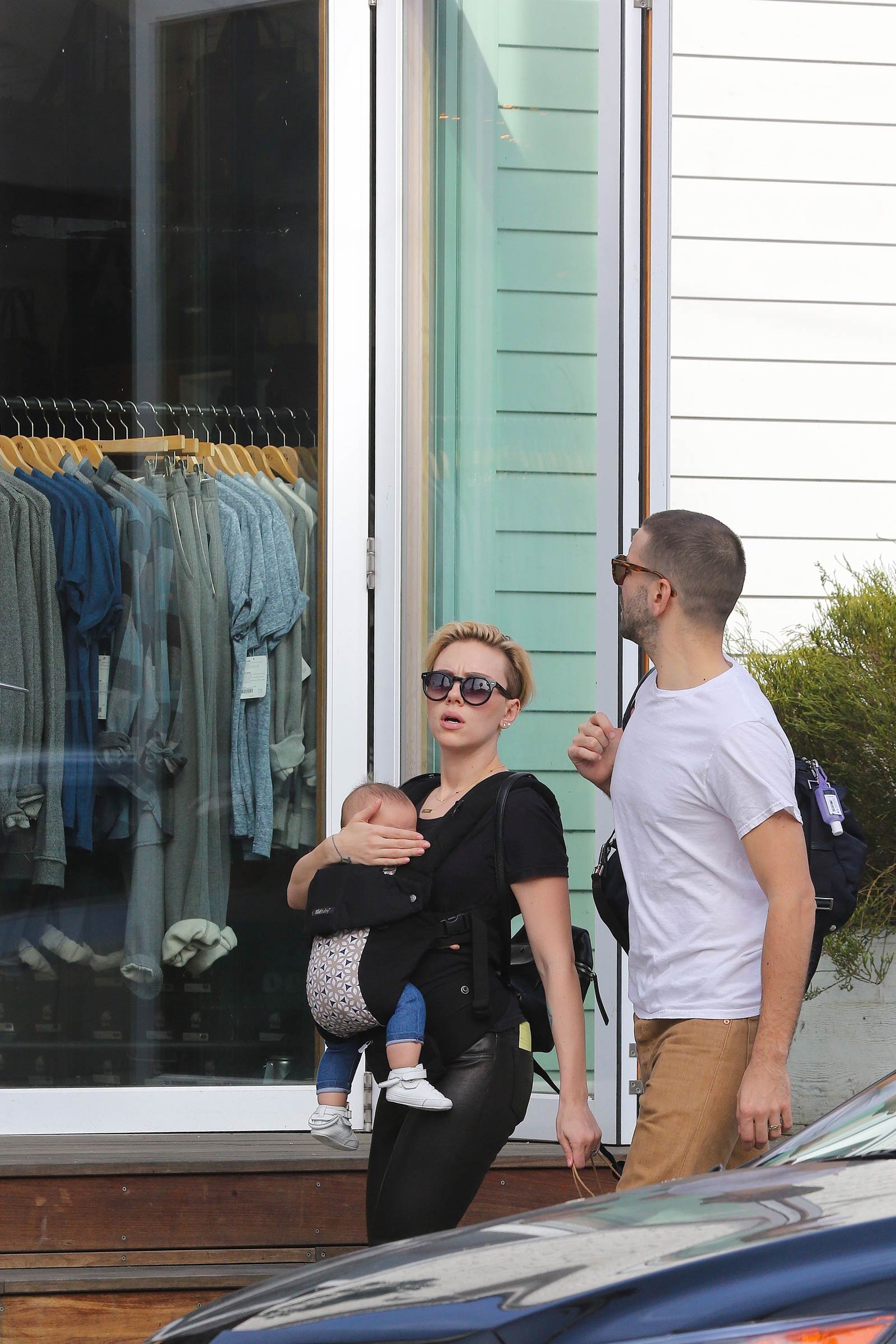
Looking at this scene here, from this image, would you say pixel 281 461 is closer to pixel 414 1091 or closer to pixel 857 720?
pixel 857 720

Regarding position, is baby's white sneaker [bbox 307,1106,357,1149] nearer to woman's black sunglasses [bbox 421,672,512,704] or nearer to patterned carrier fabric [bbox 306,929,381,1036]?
patterned carrier fabric [bbox 306,929,381,1036]

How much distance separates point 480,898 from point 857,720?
8.50 ft

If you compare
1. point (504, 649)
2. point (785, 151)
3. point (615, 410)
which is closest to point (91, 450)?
point (615, 410)

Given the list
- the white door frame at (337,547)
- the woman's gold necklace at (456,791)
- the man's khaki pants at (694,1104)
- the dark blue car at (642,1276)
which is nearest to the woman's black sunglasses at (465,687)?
the woman's gold necklace at (456,791)

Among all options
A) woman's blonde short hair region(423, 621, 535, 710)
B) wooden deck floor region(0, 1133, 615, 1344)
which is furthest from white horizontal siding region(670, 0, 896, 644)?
woman's blonde short hair region(423, 621, 535, 710)

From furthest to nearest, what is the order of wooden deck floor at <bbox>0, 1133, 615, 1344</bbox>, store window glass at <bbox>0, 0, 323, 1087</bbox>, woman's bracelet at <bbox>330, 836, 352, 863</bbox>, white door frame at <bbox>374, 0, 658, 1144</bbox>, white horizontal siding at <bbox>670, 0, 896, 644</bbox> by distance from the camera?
white horizontal siding at <bbox>670, 0, 896, 644</bbox>
store window glass at <bbox>0, 0, 323, 1087</bbox>
white door frame at <bbox>374, 0, 658, 1144</bbox>
wooden deck floor at <bbox>0, 1133, 615, 1344</bbox>
woman's bracelet at <bbox>330, 836, 352, 863</bbox>

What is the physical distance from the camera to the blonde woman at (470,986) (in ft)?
7.79

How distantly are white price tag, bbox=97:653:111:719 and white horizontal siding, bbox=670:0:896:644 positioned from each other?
120 inches

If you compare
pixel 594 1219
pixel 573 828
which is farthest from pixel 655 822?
pixel 573 828

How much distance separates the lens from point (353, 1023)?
8.22ft

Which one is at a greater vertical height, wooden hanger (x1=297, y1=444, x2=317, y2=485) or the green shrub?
wooden hanger (x1=297, y1=444, x2=317, y2=485)

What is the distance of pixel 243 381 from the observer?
176 inches

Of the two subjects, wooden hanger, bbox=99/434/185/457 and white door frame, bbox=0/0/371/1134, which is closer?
→ white door frame, bbox=0/0/371/1134

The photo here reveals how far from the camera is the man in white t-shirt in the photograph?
209 cm
